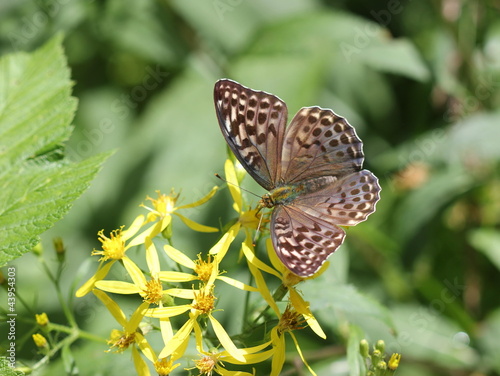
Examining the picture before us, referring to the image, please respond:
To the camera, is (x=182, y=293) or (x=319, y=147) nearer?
(x=182, y=293)

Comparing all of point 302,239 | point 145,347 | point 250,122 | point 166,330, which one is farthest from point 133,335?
point 250,122

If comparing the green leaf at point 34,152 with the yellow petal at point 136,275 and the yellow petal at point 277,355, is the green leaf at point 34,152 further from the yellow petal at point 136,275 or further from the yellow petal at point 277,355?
the yellow petal at point 277,355

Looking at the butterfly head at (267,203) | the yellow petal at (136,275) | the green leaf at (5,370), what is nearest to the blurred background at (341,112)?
the butterfly head at (267,203)

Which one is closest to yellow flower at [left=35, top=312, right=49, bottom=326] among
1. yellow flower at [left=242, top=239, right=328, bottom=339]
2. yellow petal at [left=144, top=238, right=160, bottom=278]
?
yellow petal at [left=144, top=238, right=160, bottom=278]

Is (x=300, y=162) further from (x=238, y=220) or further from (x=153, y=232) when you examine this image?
(x=153, y=232)

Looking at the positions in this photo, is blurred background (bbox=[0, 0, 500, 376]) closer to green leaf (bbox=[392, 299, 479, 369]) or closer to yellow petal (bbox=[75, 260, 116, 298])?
green leaf (bbox=[392, 299, 479, 369])

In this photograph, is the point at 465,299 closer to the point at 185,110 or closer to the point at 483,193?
the point at 483,193

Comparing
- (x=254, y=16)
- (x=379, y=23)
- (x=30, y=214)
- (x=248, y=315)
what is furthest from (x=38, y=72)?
(x=379, y=23)
